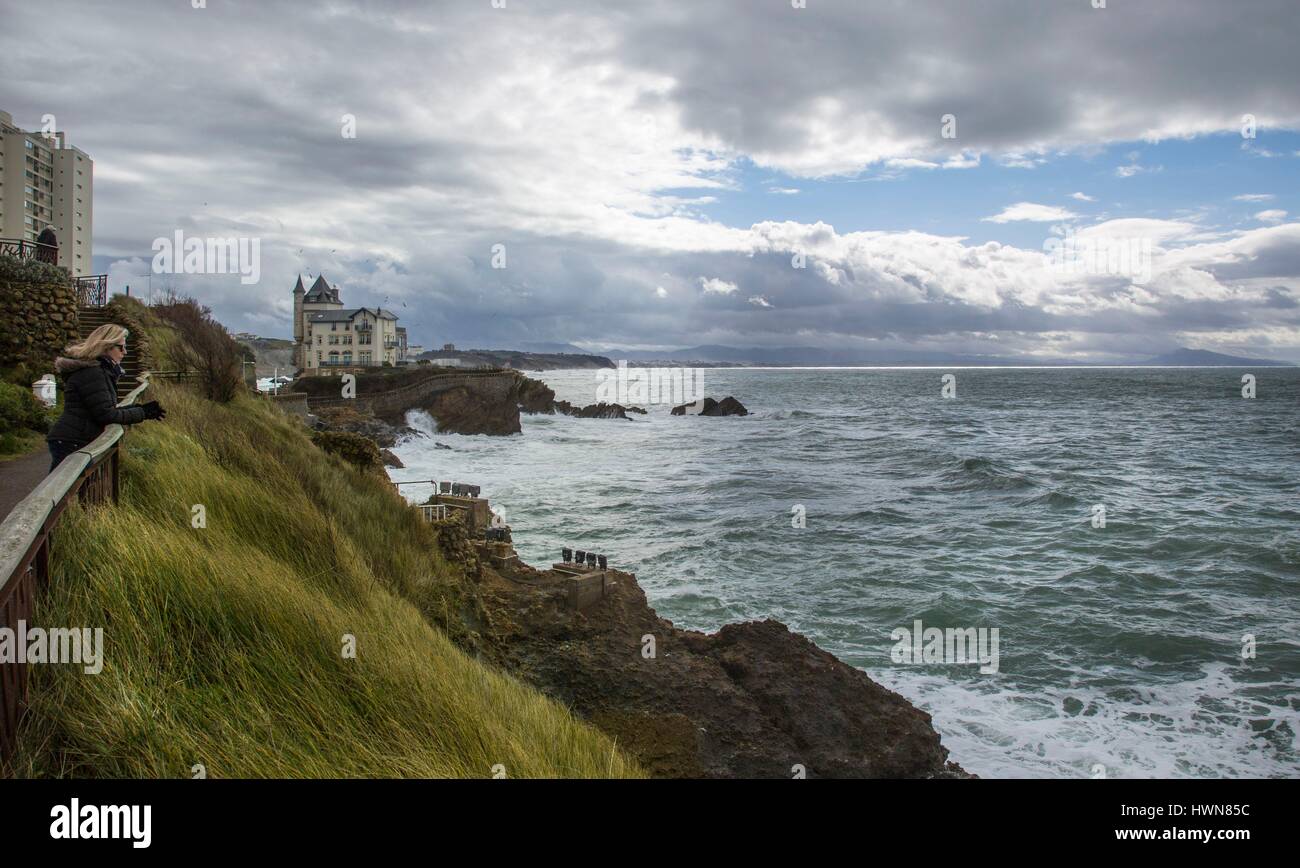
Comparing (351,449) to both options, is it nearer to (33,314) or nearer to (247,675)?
(33,314)

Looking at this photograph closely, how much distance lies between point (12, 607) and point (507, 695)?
2.82 metres

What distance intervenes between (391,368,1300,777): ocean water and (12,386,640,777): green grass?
7449 mm

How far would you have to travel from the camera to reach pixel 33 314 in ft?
57.1

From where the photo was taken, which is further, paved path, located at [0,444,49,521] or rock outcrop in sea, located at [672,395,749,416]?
rock outcrop in sea, located at [672,395,749,416]

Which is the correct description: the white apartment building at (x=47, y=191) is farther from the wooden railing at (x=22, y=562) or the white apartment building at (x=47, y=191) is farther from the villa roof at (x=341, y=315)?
the wooden railing at (x=22, y=562)

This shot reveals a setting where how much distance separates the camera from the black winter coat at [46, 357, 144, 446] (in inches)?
230

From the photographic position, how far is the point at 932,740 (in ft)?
29.3

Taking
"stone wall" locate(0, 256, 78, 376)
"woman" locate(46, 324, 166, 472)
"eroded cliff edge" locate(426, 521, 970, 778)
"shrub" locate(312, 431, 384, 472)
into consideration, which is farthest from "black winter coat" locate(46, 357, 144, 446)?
"stone wall" locate(0, 256, 78, 376)

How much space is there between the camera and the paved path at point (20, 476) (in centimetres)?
796

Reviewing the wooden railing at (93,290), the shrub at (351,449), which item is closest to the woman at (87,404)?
the shrub at (351,449)

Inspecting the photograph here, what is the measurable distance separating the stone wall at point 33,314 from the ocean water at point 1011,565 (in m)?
9.91

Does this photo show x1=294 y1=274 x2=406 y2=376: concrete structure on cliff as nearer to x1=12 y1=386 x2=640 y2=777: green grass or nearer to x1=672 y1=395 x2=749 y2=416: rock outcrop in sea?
x1=672 y1=395 x2=749 y2=416: rock outcrop in sea

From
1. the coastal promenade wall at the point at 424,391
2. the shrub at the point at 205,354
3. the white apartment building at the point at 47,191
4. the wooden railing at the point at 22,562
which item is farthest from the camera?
the white apartment building at the point at 47,191
